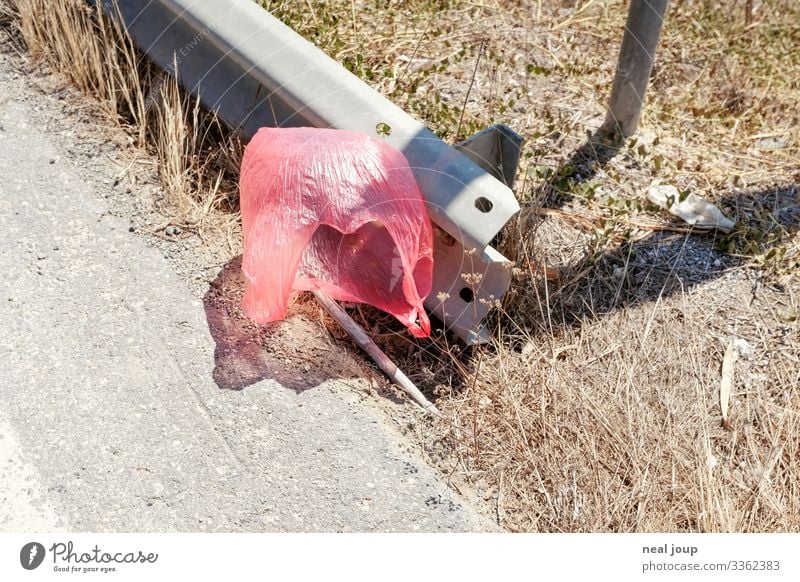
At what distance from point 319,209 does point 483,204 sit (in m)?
0.64

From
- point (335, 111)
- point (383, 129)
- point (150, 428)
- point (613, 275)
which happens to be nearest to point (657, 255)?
point (613, 275)

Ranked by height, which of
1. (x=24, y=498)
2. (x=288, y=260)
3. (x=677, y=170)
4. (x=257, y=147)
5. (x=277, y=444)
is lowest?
(x=24, y=498)

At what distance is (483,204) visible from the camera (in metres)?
3.38

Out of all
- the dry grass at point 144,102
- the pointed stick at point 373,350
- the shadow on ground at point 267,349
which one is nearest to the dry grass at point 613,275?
the pointed stick at point 373,350

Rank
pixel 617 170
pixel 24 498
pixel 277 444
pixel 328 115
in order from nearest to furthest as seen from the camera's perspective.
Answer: pixel 24 498 → pixel 277 444 → pixel 328 115 → pixel 617 170

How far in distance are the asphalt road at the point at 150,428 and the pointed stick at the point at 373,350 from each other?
0.21 meters

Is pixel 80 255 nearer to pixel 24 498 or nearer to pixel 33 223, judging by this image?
pixel 33 223

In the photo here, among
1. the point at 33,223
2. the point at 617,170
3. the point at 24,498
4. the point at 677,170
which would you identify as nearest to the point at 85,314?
the point at 33,223

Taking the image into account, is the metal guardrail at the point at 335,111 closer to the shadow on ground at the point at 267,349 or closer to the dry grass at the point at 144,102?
the dry grass at the point at 144,102

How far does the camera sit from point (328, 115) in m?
3.71

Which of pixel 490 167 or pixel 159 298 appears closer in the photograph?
pixel 159 298

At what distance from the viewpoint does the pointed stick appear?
11.4ft

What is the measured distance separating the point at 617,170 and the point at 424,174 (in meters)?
1.31

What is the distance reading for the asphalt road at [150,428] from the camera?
2936 millimetres
